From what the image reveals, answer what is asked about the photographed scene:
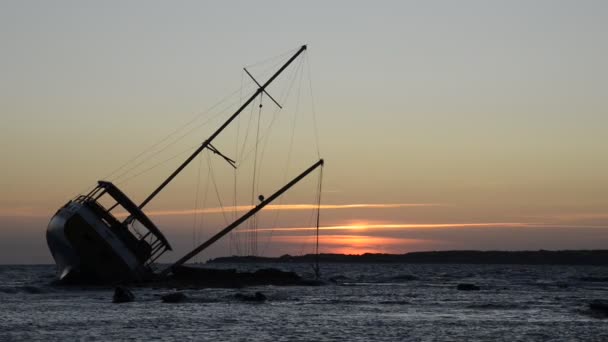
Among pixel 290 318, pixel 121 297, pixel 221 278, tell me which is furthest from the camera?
pixel 221 278

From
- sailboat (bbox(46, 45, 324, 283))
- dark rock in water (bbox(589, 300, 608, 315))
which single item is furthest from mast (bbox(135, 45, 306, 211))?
→ dark rock in water (bbox(589, 300, 608, 315))

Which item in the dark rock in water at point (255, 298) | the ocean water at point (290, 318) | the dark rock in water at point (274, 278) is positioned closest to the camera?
the ocean water at point (290, 318)

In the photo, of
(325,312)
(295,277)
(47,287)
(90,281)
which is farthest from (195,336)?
(295,277)

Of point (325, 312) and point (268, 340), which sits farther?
point (325, 312)

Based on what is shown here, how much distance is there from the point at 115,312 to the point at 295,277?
38.1m

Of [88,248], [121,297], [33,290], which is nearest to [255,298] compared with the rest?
[121,297]

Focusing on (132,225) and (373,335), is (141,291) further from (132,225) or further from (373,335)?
(373,335)

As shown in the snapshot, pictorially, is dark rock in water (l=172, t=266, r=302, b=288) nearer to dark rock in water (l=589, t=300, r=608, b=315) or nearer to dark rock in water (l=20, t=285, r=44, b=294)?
dark rock in water (l=20, t=285, r=44, b=294)

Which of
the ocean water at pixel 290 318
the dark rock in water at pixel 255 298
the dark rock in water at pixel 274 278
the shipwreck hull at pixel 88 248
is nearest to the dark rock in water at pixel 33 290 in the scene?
the ocean water at pixel 290 318

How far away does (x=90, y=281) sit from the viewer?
210 ft

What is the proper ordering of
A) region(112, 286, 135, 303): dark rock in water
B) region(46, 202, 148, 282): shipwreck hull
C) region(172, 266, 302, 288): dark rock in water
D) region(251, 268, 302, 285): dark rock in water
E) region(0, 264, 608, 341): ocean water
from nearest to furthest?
region(0, 264, 608, 341): ocean water, region(112, 286, 135, 303): dark rock in water, region(46, 202, 148, 282): shipwreck hull, region(172, 266, 302, 288): dark rock in water, region(251, 268, 302, 285): dark rock in water

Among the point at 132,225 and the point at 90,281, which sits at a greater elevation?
the point at 132,225

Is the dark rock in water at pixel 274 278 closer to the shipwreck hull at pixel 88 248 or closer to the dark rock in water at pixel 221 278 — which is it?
the dark rock in water at pixel 221 278

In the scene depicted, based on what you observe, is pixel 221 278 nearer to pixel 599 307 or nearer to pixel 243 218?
pixel 243 218
